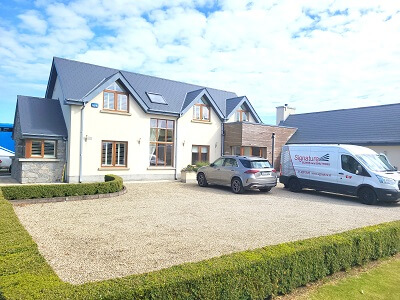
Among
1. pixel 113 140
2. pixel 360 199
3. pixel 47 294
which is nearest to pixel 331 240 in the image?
pixel 47 294

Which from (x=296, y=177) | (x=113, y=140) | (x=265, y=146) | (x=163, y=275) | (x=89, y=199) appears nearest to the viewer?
(x=163, y=275)

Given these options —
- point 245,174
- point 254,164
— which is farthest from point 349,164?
point 245,174

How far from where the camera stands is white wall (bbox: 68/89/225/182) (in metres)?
16.3

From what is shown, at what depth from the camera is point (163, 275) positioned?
369 centimetres

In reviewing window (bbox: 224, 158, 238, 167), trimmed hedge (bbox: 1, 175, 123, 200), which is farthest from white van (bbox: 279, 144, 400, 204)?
trimmed hedge (bbox: 1, 175, 123, 200)

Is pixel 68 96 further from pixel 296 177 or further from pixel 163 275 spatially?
pixel 163 275

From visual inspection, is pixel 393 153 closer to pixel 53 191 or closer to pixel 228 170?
pixel 228 170

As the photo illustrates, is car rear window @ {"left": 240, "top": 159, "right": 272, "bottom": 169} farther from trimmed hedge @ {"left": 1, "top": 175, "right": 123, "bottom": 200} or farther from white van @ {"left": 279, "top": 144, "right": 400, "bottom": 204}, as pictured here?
trimmed hedge @ {"left": 1, "top": 175, "right": 123, "bottom": 200}

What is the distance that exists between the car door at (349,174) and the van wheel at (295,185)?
2.22 metres

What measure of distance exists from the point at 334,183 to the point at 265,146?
8.93 m

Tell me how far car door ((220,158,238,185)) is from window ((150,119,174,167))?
5693mm

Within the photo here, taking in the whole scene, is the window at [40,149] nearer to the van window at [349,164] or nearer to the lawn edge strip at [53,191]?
the lawn edge strip at [53,191]

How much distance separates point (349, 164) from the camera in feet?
43.6

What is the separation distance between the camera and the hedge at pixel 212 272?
10.6 ft
